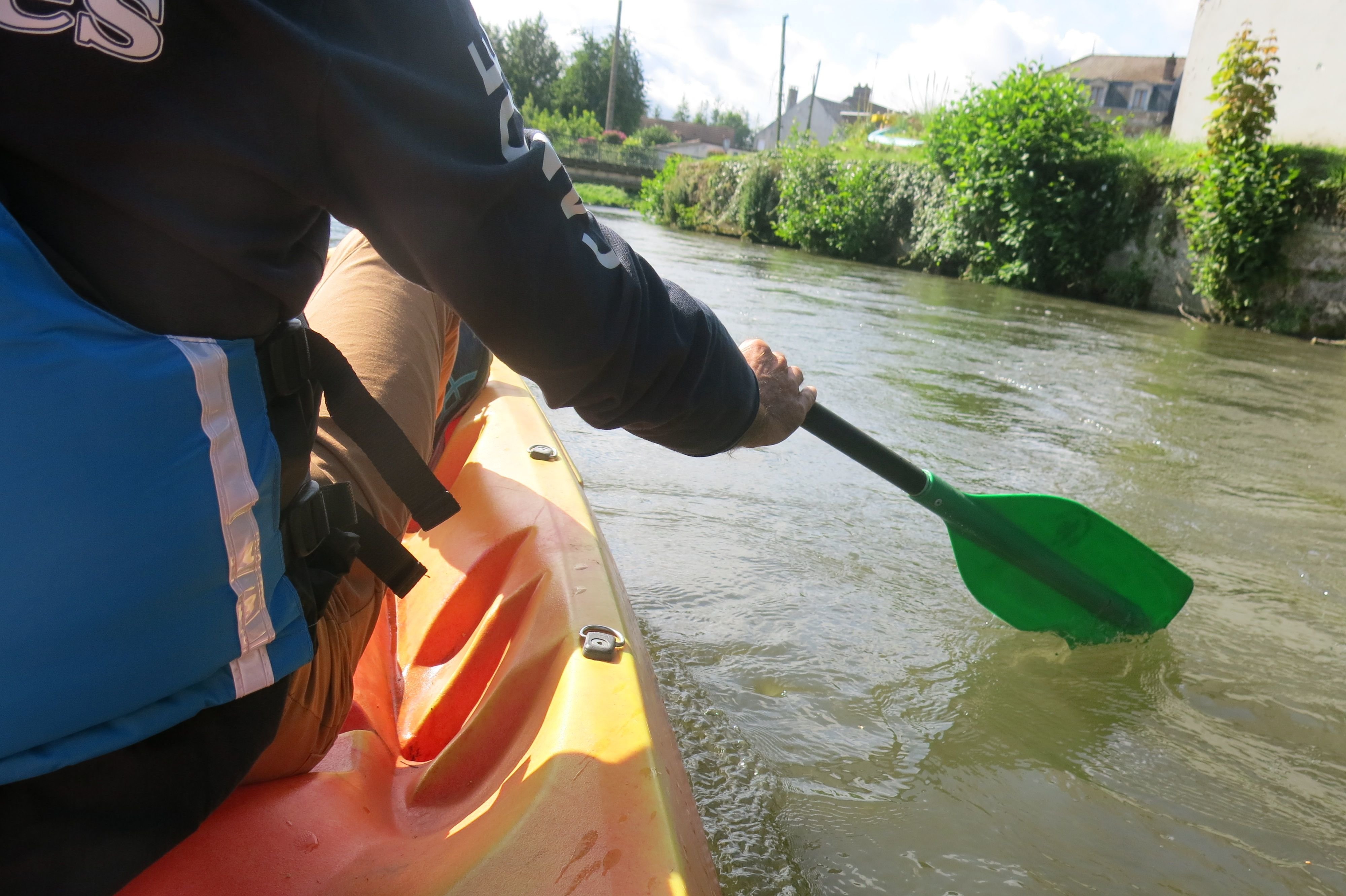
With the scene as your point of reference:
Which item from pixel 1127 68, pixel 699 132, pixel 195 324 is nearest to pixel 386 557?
pixel 195 324

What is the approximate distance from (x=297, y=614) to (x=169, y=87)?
1.38 feet

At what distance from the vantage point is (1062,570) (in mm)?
2098

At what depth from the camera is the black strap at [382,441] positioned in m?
0.89

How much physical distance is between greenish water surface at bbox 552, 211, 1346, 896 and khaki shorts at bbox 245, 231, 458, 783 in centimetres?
64

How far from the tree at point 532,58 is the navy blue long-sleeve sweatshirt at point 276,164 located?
61.6m

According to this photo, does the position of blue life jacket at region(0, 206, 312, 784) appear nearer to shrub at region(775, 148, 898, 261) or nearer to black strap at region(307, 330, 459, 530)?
black strap at region(307, 330, 459, 530)

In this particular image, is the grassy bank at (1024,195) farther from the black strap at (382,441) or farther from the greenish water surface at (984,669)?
the black strap at (382,441)

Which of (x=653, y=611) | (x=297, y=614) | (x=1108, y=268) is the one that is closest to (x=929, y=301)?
(x=1108, y=268)

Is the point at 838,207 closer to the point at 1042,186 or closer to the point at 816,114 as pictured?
the point at 1042,186

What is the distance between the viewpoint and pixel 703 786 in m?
1.51

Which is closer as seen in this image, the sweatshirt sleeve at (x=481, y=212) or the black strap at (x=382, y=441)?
the sweatshirt sleeve at (x=481, y=212)

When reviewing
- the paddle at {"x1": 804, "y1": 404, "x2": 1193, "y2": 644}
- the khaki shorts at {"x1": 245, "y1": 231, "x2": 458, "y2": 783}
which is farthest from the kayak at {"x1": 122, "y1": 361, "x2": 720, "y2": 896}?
the paddle at {"x1": 804, "y1": 404, "x2": 1193, "y2": 644}

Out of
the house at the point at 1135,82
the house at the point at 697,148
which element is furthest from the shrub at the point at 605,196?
the house at the point at 1135,82

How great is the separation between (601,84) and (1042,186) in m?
51.3
